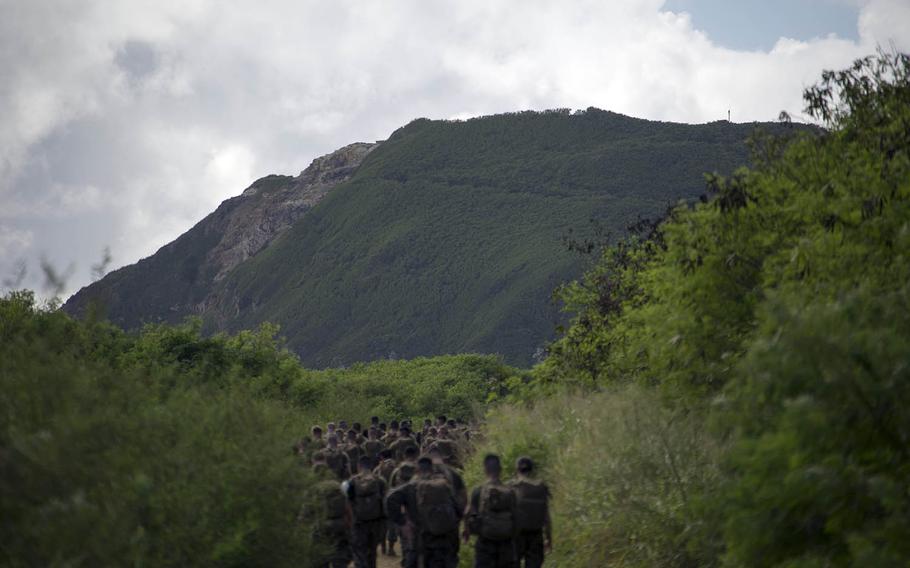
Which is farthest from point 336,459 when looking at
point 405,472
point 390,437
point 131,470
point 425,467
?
point 131,470

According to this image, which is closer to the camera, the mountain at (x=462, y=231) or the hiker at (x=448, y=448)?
the hiker at (x=448, y=448)

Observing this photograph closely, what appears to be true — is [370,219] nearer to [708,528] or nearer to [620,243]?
[620,243]

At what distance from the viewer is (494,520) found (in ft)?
46.3

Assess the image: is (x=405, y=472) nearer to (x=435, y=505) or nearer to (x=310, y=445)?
(x=435, y=505)

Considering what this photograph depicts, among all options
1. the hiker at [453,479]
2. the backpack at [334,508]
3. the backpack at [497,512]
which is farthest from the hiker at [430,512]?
the backpack at [334,508]

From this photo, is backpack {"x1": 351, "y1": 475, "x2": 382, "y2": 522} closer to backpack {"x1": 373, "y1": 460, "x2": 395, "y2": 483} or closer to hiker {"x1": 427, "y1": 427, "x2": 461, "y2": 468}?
backpack {"x1": 373, "y1": 460, "x2": 395, "y2": 483}

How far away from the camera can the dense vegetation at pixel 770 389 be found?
880 cm

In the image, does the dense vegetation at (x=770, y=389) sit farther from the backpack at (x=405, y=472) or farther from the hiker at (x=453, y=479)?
the backpack at (x=405, y=472)

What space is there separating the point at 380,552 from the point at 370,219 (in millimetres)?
127550

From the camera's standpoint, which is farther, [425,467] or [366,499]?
[366,499]

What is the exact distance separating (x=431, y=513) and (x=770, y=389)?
6554 mm

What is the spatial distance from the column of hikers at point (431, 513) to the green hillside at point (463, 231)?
8186cm

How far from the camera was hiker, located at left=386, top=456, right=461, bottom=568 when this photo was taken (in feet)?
48.9

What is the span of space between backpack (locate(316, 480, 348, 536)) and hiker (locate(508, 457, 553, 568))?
288cm
